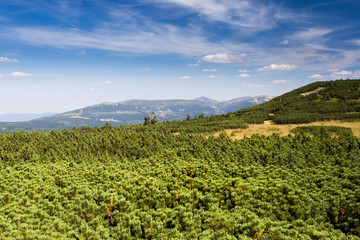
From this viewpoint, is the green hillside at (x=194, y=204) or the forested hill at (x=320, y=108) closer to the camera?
the green hillside at (x=194, y=204)

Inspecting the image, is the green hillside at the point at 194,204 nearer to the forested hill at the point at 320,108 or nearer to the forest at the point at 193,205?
the forest at the point at 193,205

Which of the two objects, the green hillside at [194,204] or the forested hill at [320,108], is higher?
the forested hill at [320,108]

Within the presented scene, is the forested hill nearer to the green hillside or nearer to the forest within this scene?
the green hillside

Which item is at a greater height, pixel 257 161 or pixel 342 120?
pixel 342 120

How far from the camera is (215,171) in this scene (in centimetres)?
2352

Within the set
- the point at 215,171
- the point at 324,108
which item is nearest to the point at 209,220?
the point at 215,171

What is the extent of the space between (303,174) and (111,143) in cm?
4153

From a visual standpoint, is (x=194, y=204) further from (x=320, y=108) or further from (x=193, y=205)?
(x=320, y=108)

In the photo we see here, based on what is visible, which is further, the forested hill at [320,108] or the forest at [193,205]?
the forested hill at [320,108]

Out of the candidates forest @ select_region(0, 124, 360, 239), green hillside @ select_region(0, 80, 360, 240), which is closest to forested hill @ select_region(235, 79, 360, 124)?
green hillside @ select_region(0, 80, 360, 240)

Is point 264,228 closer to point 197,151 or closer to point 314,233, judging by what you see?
point 314,233

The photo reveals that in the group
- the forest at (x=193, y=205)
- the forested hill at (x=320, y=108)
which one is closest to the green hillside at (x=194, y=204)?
the forest at (x=193, y=205)

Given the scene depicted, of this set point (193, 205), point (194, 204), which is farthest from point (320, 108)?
point (193, 205)

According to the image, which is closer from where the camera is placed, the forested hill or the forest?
the forest
